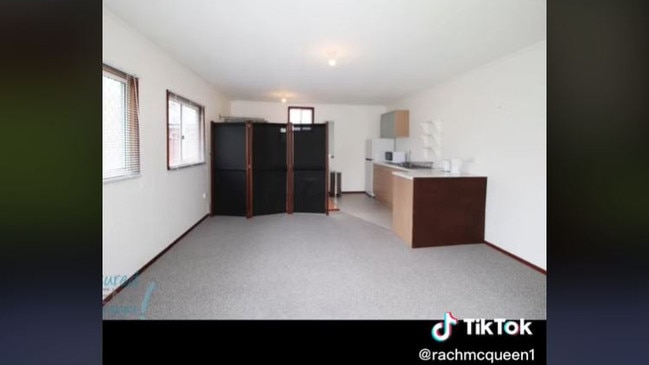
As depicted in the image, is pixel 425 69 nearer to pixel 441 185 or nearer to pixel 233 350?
pixel 441 185

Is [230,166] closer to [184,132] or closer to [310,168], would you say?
[184,132]

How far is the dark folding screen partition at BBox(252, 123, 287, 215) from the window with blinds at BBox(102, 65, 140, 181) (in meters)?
2.71

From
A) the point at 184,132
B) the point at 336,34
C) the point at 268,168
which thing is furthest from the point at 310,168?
the point at 336,34

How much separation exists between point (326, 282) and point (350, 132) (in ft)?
19.1

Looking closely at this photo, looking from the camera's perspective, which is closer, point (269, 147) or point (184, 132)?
point (184, 132)

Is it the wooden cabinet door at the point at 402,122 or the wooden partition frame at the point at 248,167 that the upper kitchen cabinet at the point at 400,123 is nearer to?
the wooden cabinet door at the point at 402,122

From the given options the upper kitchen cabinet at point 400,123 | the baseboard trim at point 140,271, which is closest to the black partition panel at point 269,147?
the baseboard trim at point 140,271

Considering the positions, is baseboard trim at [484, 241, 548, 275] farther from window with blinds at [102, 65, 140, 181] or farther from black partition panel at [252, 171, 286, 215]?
window with blinds at [102, 65, 140, 181]

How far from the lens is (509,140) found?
12.1 feet

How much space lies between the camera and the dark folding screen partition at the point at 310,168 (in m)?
5.99

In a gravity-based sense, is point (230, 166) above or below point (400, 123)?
below

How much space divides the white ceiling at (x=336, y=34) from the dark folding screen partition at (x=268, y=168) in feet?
3.71

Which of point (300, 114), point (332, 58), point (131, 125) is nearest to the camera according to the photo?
point (131, 125)

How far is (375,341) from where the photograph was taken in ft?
5.68
